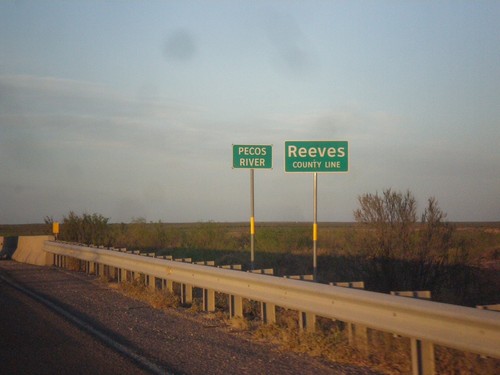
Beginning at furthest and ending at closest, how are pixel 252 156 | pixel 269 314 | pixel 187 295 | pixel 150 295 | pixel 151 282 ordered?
pixel 252 156 → pixel 151 282 → pixel 150 295 → pixel 187 295 → pixel 269 314

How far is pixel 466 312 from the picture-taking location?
23.9 feet

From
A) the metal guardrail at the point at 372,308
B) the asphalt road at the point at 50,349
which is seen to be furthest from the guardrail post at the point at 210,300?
the asphalt road at the point at 50,349

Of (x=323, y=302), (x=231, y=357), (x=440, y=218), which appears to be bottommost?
(x=231, y=357)

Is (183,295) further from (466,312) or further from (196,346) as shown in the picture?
(466,312)

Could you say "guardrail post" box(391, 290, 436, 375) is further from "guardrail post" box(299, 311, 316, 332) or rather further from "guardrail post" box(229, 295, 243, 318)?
"guardrail post" box(229, 295, 243, 318)

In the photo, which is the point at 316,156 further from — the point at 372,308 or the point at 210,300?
the point at 372,308

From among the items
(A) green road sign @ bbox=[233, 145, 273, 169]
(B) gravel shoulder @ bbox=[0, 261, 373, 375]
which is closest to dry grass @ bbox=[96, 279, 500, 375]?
(B) gravel shoulder @ bbox=[0, 261, 373, 375]

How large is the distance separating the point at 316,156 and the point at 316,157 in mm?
24

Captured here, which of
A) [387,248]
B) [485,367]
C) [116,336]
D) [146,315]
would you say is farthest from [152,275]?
[485,367]

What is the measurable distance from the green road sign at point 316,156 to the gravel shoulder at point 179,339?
4.80 m

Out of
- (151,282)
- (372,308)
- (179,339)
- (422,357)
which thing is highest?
(372,308)

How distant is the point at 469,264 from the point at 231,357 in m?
12.3

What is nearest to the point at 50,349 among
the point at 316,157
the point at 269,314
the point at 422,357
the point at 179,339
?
the point at 179,339

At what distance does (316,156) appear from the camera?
55.3ft
